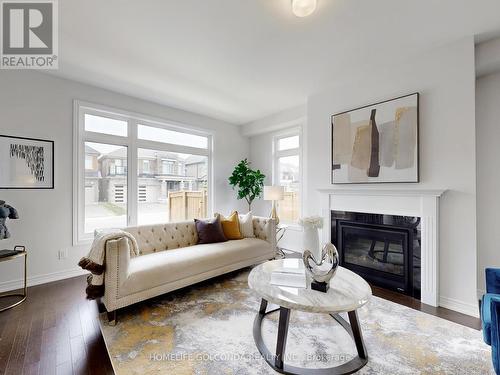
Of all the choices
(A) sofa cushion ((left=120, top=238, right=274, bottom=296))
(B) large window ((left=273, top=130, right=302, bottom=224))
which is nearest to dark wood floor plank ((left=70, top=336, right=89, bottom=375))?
(A) sofa cushion ((left=120, top=238, right=274, bottom=296))

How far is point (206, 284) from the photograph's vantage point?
292cm

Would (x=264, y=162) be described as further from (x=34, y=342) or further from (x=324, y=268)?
(x=34, y=342)

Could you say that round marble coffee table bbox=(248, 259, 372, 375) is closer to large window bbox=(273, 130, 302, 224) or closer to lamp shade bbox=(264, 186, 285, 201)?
lamp shade bbox=(264, 186, 285, 201)

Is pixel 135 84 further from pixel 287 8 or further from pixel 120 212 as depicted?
pixel 287 8

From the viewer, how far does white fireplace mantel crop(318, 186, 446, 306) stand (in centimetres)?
240

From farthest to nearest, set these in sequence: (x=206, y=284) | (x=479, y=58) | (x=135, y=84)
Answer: (x=135, y=84) < (x=206, y=284) < (x=479, y=58)

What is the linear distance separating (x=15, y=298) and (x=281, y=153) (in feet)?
14.4

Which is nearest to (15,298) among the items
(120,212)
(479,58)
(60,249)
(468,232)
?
(60,249)

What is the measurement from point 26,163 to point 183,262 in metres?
2.34

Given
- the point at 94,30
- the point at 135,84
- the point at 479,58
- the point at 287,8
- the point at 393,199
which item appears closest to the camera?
the point at 287,8

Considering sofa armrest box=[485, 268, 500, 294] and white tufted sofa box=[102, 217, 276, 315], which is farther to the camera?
white tufted sofa box=[102, 217, 276, 315]

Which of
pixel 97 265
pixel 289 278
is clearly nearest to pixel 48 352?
pixel 97 265

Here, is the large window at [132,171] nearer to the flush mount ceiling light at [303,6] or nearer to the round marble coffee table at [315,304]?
the round marble coffee table at [315,304]

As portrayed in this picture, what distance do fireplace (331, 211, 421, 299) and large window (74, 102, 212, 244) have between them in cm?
275
